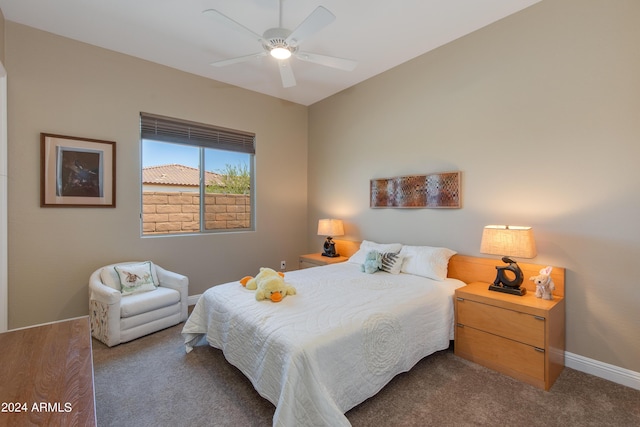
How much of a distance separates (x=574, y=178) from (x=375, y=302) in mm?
1877

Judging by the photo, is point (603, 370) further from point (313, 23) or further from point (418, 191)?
point (313, 23)

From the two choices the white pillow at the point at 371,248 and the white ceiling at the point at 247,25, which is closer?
the white ceiling at the point at 247,25

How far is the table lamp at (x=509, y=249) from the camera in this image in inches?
88.4

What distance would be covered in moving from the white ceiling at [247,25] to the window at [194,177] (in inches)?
33.3

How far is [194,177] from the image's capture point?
13.0ft

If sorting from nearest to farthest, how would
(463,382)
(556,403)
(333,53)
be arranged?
(556,403) < (463,382) < (333,53)

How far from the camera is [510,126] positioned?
2650 millimetres

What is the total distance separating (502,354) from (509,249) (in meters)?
0.81

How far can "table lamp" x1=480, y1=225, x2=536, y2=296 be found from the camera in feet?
7.36

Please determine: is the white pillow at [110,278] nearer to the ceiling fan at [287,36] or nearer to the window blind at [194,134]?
the window blind at [194,134]

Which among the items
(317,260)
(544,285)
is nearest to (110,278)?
(317,260)

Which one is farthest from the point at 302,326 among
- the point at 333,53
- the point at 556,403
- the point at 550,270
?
the point at 333,53

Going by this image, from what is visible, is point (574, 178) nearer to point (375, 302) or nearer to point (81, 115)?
point (375, 302)

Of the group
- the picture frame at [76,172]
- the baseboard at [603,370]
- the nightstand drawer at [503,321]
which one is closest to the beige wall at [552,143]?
the baseboard at [603,370]
